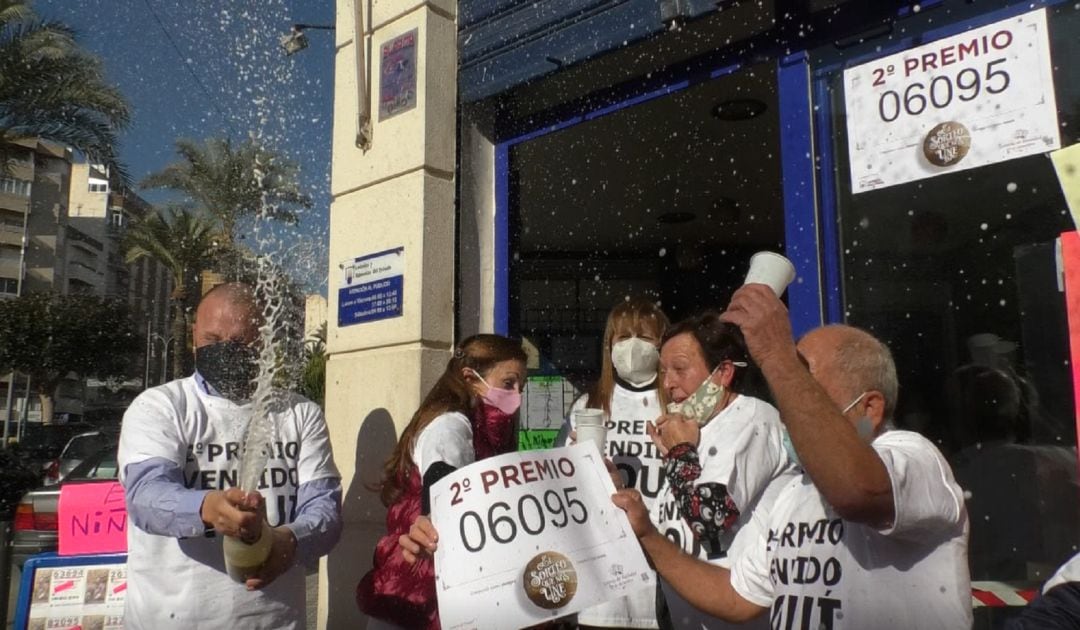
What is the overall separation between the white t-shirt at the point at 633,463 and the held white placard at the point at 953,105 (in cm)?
137

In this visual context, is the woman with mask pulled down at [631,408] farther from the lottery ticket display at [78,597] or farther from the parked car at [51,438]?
the parked car at [51,438]

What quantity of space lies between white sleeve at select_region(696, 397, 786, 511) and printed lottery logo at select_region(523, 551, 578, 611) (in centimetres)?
47

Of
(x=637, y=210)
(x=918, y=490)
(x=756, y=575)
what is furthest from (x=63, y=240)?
(x=918, y=490)

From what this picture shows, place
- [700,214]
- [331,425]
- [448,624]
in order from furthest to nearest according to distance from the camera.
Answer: [700,214] < [331,425] < [448,624]

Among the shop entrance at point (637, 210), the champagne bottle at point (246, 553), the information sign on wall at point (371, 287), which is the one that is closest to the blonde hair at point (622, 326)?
the champagne bottle at point (246, 553)

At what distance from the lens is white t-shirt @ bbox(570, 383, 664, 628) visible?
3.12m

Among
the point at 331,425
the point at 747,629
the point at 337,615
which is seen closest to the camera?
the point at 747,629

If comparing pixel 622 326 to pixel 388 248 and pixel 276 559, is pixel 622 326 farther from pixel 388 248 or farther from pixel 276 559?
pixel 388 248

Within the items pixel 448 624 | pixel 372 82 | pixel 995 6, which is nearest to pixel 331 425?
pixel 372 82

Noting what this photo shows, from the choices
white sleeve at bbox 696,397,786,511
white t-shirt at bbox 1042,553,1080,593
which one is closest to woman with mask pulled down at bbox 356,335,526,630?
white sleeve at bbox 696,397,786,511

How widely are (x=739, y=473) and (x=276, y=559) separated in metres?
1.46

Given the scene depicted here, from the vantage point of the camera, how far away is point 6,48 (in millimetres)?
19938

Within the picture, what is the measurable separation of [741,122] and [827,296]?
10.3 feet

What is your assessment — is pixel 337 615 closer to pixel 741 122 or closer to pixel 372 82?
pixel 372 82
